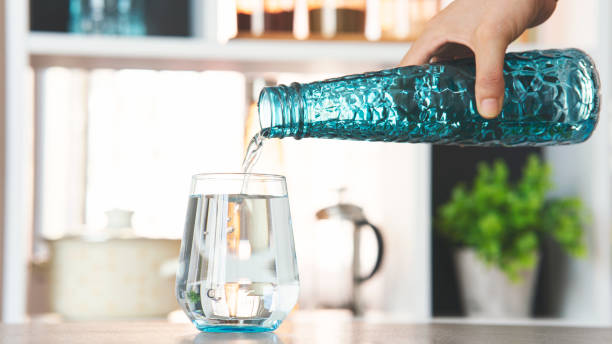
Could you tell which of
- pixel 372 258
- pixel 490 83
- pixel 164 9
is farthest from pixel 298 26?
pixel 490 83

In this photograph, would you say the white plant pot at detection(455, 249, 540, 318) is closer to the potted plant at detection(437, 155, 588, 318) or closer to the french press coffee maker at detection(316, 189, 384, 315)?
the potted plant at detection(437, 155, 588, 318)

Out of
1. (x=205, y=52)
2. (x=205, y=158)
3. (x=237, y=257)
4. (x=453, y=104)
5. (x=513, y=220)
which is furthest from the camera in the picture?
(x=205, y=158)

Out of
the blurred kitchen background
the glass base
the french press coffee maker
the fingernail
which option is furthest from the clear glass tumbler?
the french press coffee maker

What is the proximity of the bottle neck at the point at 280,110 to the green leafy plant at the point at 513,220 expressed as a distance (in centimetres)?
103

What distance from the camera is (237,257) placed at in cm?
61

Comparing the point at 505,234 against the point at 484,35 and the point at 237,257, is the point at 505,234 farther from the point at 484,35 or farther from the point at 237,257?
the point at 237,257

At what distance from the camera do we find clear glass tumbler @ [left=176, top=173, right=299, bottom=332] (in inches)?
24.0

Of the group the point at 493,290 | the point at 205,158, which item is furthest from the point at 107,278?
the point at 493,290

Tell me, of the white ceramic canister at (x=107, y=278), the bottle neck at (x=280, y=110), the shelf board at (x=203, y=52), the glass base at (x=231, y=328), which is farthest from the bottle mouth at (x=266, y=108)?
the white ceramic canister at (x=107, y=278)

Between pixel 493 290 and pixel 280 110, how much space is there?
113cm

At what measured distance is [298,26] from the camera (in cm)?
162

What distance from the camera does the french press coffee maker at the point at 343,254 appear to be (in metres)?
1.67

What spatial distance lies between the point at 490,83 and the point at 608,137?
103 cm

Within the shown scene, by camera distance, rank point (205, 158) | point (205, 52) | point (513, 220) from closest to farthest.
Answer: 1. point (205, 52)
2. point (513, 220)
3. point (205, 158)
